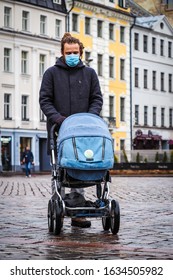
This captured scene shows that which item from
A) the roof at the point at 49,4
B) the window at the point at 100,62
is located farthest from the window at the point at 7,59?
the window at the point at 100,62

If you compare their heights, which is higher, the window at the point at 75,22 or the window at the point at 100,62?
the window at the point at 75,22

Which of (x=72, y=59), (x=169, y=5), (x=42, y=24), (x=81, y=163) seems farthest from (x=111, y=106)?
(x=81, y=163)

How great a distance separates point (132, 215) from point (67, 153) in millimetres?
3737

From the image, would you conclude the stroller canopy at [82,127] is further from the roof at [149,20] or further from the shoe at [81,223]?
the roof at [149,20]

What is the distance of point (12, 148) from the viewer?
5709 centimetres

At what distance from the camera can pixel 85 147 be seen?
7.66 m

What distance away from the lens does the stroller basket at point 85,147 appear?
25.1ft

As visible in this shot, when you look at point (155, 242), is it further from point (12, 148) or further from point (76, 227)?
point (12, 148)

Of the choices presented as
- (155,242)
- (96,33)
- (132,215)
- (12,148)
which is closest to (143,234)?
(155,242)

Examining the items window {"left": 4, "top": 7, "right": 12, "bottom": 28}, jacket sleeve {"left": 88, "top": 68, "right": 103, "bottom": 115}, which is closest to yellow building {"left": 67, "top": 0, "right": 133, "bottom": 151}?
window {"left": 4, "top": 7, "right": 12, "bottom": 28}

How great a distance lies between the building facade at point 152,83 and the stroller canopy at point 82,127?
63.2 meters

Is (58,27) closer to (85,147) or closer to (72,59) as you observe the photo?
(72,59)

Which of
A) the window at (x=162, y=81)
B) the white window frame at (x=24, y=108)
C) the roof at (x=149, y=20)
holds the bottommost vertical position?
the white window frame at (x=24, y=108)
